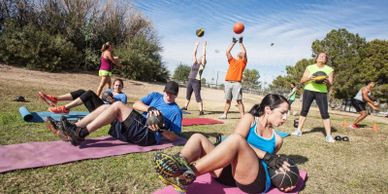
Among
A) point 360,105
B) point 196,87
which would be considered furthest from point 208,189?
point 360,105

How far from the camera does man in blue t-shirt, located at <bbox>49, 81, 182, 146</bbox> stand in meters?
3.71

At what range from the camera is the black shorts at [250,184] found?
2811 mm

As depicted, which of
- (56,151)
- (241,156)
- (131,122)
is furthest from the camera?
(131,122)

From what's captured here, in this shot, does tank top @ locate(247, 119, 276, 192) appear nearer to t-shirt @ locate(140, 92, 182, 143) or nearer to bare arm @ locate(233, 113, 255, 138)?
bare arm @ locate(233, 113, 255, 138)

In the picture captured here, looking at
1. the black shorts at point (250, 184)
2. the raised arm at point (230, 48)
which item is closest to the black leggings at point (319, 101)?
the raised arm at point (230, 48)

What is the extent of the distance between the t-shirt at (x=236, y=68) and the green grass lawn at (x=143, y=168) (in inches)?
68.8

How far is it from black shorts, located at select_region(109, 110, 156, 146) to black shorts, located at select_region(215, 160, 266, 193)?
151cm

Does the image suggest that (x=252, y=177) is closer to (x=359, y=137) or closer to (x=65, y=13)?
(x=359, y=137)

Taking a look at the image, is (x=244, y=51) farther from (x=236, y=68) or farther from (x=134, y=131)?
(x=134, y=131)

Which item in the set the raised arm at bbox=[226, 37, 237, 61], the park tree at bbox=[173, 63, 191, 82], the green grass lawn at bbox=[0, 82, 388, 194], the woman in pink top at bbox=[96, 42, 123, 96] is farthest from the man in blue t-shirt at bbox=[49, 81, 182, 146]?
the park tree at bbox=[173, 63, 191, 82]

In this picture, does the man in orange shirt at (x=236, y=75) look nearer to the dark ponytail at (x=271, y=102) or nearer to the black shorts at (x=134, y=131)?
the black shorts at (x=134, y=131)

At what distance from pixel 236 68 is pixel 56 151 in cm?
583

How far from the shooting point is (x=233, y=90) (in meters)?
8.45

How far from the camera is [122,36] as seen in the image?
80.2 feet
